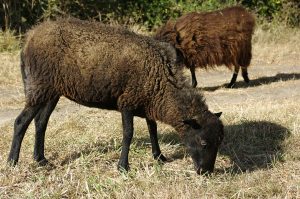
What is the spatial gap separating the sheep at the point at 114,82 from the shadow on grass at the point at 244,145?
67 cm

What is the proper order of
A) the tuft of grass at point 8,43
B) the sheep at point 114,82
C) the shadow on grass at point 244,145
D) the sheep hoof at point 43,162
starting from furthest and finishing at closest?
the tuft of grass at point 8,43
the shadow on grass at point 244,145
the sheep hoof at point 43,162
the sheep at point 114,82

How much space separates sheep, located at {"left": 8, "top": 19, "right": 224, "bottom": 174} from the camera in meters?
6.33

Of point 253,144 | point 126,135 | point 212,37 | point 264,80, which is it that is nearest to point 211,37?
point 212,37

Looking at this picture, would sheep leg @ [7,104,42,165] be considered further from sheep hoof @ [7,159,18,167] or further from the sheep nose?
the sheep nose

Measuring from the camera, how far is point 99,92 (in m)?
6.38

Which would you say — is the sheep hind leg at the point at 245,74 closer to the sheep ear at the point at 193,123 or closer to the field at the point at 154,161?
the field at the point at 154,161

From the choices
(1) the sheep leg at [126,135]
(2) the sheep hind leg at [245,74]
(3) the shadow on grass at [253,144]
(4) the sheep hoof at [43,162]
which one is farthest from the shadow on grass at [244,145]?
(2) the sheep hind leg at [245,74]

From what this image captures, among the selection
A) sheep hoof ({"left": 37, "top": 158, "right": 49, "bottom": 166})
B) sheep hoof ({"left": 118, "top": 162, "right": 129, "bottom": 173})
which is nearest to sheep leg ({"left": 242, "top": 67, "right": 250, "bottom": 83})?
sheep hoof ({"left": 118, "top": 162, "right": 129, "bottom": 173})

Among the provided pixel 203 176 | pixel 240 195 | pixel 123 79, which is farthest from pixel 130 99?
pixel 240 195

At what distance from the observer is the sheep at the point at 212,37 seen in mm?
11398

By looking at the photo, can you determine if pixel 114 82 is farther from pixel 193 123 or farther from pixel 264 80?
pixel 264 80

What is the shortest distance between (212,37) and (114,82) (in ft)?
18.3

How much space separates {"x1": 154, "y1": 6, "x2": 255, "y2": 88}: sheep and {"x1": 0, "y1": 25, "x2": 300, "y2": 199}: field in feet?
3.37

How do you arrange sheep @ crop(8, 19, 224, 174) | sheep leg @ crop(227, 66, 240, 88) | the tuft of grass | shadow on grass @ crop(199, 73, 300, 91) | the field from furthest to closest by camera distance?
1. the tuft of grass
2. shadow on grass @ crop(199, 73, 300, 91)
3. sheep leg @ crop(227, 66, 240, 88)
4. sheep @ crop(8, 19, 224, 174)
5. the field
